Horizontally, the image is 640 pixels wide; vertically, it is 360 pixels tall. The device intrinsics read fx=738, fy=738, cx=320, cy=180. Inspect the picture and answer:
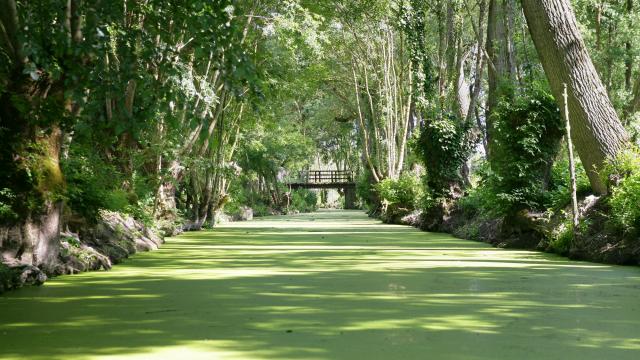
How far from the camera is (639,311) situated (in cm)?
477

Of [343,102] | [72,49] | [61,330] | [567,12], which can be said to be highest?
[343,102]

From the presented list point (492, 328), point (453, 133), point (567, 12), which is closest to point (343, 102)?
point (453, 133)

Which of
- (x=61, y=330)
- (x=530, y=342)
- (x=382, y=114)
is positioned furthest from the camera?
(x=382, y=114)

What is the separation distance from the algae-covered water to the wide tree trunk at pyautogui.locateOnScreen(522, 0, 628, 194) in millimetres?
1972

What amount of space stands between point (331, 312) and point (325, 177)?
186 feet

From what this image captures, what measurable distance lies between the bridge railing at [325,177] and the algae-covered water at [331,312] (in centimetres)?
4682

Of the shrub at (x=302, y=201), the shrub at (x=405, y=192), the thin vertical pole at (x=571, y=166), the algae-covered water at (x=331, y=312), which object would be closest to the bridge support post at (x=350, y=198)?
the shrub at (x=302, y=201)

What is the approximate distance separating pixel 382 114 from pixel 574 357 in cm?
2444

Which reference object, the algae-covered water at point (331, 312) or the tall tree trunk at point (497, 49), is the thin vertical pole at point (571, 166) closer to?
the algae-covered water at point (331, 312)

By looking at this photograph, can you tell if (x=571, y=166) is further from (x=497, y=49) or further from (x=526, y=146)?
(x=497, y=49)

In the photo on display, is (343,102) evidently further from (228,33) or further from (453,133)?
(228,33)

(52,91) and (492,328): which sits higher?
(52,91)

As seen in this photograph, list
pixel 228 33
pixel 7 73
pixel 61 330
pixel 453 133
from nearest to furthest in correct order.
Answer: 1. pixel 61 330
2. pixel 228 33
3. pixel 7 73
4. pixel 453 133

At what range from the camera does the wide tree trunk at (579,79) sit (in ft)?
31.7
